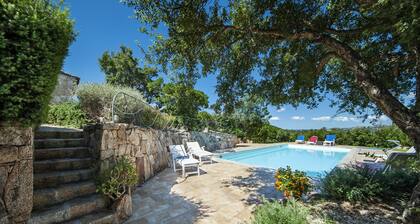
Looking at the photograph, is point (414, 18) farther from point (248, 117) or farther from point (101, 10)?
point (248, 117)

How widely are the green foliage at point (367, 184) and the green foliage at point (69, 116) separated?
25.6 ft

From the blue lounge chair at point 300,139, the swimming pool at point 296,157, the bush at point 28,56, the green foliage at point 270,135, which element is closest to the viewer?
the bush at point 28,56

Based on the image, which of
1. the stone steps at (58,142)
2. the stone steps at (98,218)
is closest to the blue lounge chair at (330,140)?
the stone steps at (98,218)

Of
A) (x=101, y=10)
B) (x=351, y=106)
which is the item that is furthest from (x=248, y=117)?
(x=101, y=10)

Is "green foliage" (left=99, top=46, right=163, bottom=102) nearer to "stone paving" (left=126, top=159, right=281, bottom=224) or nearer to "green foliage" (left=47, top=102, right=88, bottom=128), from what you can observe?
"green foliage" (left=47, top=102, right=88, bottom=128)

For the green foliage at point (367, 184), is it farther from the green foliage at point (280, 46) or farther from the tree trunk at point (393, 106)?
the green foliage at point (280, 46)

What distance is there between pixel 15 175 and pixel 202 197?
3475 millimetres

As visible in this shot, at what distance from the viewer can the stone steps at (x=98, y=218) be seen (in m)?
2.93

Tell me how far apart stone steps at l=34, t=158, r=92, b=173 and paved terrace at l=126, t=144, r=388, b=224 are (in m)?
1.35

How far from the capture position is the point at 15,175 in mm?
2391

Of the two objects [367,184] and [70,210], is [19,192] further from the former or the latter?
[367,184]

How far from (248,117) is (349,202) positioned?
14309 millimetres

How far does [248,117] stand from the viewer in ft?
59.8

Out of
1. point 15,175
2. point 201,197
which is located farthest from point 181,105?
point 15,175
